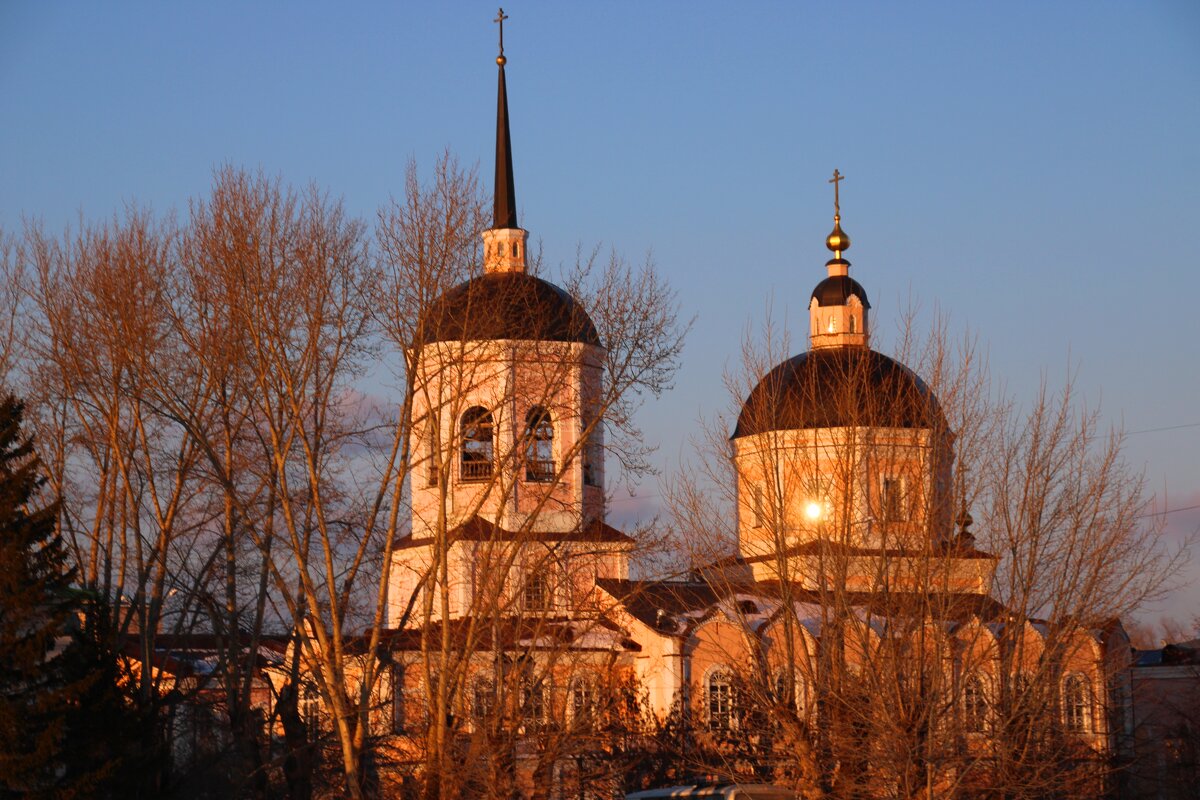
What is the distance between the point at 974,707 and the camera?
84.9 feet

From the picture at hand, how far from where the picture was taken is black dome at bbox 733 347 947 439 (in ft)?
94.6

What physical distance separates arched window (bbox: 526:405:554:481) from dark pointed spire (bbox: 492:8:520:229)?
5747 millimetres

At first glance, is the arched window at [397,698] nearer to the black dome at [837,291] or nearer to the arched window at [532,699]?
the arched window at [532,699]

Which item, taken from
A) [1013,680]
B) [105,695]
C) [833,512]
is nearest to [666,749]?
[833,512]

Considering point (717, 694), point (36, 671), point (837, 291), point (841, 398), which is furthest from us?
point (837, 291)

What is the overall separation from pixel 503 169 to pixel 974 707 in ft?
61.5

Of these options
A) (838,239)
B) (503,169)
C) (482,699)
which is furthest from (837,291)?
(482,699)

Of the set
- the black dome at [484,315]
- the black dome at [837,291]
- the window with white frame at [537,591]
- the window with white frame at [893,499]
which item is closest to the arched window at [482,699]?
the window with white frame at [537,591]

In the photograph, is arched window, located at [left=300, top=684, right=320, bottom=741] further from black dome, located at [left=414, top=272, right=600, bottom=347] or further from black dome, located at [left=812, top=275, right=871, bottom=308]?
black dome, located at [left=812, top=275, right=871, bottom=308]

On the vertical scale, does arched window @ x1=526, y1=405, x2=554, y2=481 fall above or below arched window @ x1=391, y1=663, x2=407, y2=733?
above

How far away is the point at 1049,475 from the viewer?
26.4 metres

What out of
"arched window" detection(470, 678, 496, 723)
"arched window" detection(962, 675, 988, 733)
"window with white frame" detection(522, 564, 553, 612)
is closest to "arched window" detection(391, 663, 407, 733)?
"arched window" detection(470, 678, 496, 723)

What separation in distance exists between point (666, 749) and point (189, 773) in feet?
27.2

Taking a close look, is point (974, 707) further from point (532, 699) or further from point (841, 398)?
point (841, 398)
